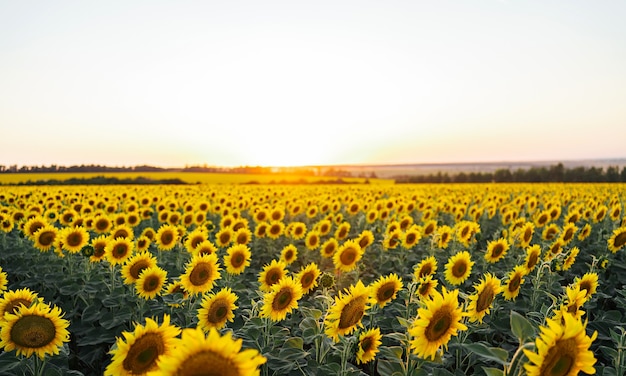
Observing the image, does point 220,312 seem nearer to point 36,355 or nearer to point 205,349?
point 36,355

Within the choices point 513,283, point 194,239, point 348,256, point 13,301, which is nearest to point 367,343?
point 513,283

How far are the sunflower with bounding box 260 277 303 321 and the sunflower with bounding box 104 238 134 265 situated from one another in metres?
2.83

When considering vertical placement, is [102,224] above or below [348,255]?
above

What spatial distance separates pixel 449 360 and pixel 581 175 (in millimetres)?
51670

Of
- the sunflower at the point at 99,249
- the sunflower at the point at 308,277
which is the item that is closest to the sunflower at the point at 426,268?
the sunflower at the point at 308,277

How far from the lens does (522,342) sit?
1846 mm

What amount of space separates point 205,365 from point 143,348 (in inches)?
34.5

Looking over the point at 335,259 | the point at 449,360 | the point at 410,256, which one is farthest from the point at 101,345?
the point at 410,256

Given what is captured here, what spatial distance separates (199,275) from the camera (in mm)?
4504

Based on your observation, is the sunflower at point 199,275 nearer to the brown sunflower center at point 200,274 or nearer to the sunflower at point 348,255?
the brown sunflower center at point 200,274

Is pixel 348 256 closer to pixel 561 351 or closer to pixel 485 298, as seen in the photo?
pixel 485 298

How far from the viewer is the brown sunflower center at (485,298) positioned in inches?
123

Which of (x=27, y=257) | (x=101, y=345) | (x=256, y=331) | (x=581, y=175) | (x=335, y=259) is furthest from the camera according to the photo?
(x=581, y=175)

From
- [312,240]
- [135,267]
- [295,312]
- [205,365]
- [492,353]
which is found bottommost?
[295,312]
